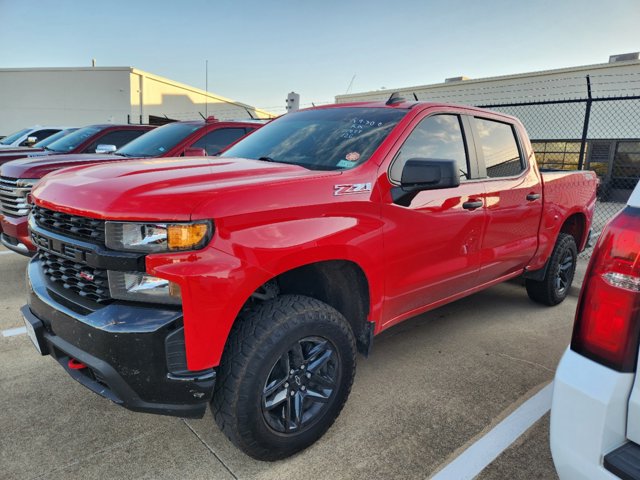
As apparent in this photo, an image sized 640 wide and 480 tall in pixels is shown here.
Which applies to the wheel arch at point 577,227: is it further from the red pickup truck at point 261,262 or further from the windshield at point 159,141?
the windshield at point 159,141

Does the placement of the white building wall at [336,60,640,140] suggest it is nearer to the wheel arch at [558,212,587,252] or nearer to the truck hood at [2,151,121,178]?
the wheel arch at [558,212,587,252]

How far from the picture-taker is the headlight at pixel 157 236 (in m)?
1.92

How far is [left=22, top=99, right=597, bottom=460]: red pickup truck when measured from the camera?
1.94m

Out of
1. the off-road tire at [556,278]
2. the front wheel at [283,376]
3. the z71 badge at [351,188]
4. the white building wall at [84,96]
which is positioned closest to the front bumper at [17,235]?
the front wheel at [283,376]

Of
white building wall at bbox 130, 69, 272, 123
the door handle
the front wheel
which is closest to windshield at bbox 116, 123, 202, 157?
the door handle

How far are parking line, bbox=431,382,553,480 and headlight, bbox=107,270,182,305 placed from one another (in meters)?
1.55

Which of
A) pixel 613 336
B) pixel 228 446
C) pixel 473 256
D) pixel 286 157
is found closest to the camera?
pixel 613 336

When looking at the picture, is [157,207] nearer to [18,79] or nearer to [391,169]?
[391,169]

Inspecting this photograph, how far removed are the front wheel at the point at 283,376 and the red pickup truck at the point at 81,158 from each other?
Result: 2663mm

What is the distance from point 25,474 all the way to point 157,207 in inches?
59.1

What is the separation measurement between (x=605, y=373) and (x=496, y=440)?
1373 mm

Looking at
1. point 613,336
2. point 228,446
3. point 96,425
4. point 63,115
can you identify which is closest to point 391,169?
point 613,336

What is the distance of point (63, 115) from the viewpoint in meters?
31.9

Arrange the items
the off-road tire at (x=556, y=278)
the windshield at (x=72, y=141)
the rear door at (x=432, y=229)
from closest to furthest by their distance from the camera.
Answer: the rear door at (x=432, y=229) → the off-road tire at (x=556, y=278) → the windshield at (x=72, y=141)
